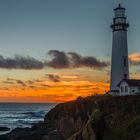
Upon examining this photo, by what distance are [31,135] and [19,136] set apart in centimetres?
157

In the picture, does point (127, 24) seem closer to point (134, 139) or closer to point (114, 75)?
point (114, 75)

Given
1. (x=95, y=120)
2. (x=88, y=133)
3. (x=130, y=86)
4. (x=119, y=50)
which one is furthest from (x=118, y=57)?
(x=88, y=133)

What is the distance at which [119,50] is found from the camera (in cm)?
4656

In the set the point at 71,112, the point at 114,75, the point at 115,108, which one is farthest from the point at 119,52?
the point at 115,108

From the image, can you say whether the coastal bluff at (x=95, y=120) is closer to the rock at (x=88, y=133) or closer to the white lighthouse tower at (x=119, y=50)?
the rock at (x=88, y=133)

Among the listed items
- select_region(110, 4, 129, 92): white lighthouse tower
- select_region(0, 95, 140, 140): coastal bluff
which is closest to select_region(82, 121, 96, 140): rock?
select_region(0, 95, 140, 140): coastal bluff

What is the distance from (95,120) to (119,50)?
22.2 metres

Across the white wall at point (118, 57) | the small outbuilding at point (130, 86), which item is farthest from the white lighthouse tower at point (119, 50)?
the small outbuilding at point (130, 86)

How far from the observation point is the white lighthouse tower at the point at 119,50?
46.3 metres

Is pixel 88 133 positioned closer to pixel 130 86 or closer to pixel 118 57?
pixel 130 86

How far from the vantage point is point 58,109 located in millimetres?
50000

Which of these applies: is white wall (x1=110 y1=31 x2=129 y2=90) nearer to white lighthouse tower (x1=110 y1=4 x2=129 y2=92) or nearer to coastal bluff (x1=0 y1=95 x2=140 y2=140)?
white lighthouse tower (x1=110 y1=4 x2=129 y2=92)

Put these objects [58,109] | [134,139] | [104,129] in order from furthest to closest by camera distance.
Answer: [58,109] < [104,129] < [134,139]

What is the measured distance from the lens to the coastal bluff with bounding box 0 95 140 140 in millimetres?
25125
